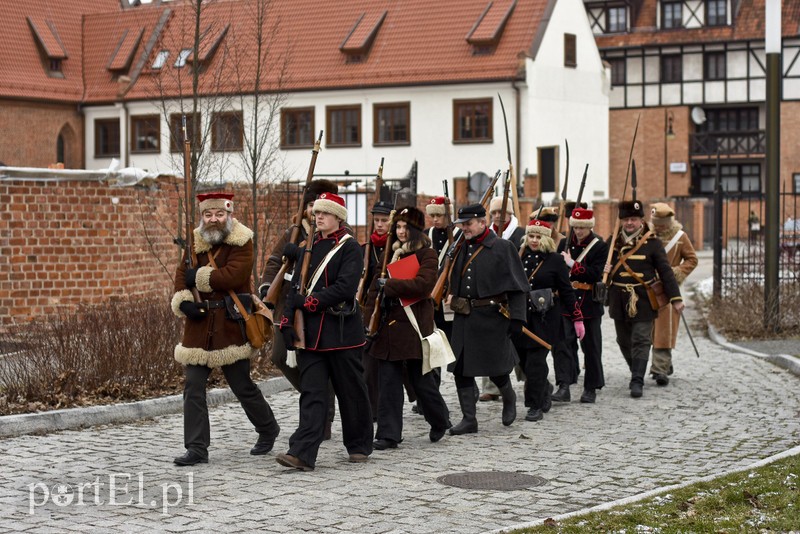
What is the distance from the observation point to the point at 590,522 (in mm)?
6746

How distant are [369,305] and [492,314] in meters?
1.03

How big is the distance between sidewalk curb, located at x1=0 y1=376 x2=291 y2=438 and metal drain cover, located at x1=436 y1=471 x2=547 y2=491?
3.46m

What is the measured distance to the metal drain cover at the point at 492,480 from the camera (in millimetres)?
8039

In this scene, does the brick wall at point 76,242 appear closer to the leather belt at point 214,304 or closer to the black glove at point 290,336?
the leather belt at point 214,304

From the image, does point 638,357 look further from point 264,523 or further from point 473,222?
point 264,523

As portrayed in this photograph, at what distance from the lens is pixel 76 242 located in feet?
58.1

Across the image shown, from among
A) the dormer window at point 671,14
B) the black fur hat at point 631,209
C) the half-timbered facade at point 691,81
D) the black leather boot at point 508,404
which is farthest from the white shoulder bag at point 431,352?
the dormer window at point 671,14

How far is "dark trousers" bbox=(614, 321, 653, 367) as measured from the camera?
12828 millimetres

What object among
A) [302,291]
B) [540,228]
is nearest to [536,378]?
[540,228]

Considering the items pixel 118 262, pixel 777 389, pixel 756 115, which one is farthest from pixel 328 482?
pixel 756 115

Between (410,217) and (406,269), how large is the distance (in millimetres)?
413

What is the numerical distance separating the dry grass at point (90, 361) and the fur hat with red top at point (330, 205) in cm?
317

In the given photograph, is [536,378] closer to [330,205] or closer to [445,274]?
[445,274]

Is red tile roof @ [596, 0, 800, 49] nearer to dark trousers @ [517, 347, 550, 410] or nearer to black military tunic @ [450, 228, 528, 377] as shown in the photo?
dark trousers @ [517, 347, 550, 410]
